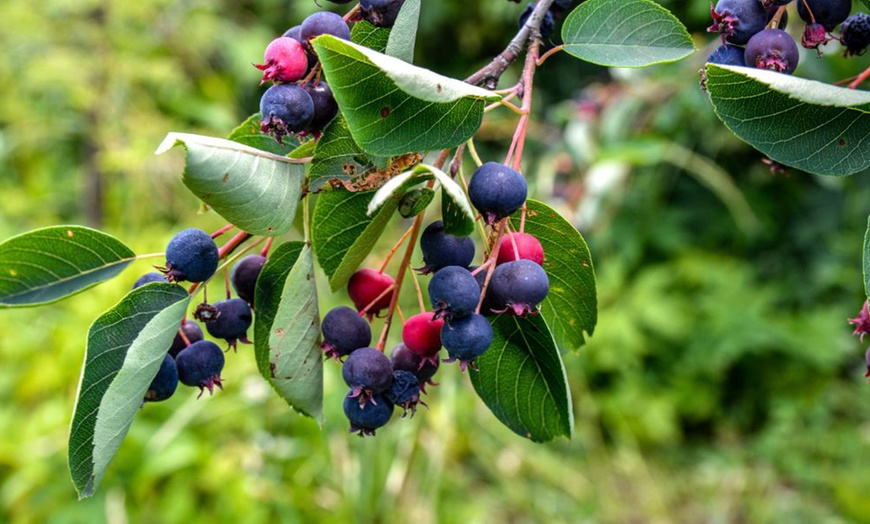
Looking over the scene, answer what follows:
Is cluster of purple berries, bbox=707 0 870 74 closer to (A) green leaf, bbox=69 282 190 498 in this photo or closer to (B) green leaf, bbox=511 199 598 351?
(B) green leaf, bbox=511 199 598 351

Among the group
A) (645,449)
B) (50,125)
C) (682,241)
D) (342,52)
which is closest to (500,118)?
(682,241)

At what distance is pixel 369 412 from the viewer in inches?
19.4

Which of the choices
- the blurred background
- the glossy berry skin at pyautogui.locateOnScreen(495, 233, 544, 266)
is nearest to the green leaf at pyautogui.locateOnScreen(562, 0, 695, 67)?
the glossy berry skin at pyautogui.locateOnScreen(495, 233, 544, 266)

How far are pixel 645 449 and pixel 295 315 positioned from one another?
2706 millimetres

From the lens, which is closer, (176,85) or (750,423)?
(750,423)

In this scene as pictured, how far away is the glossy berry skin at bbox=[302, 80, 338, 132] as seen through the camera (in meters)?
0.44

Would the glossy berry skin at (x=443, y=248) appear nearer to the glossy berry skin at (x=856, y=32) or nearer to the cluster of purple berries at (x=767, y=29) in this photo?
the cluster of purple berries at (x=767, y=29)

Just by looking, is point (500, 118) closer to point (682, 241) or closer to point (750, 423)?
point (682, 241)

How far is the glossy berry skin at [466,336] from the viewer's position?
1.37ft

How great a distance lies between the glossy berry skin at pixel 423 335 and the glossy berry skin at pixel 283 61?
0.17 m

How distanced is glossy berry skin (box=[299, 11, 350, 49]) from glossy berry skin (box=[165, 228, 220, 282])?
0.45 ft

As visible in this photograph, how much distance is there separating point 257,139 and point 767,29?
0.33 metres

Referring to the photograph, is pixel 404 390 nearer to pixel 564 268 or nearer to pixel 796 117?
pixel 564 268

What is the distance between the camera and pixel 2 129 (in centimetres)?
342
